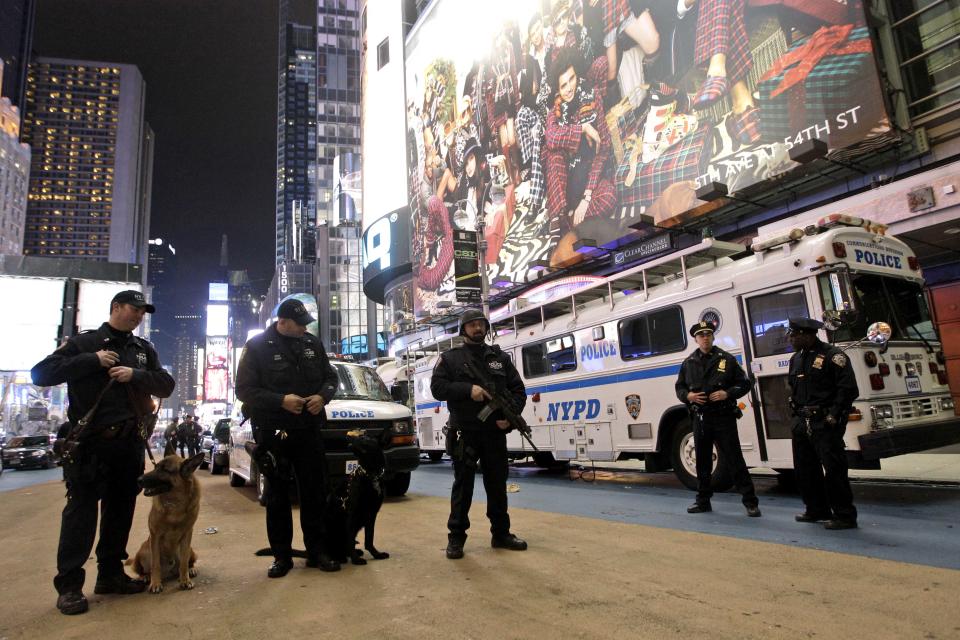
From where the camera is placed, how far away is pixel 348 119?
103500mm

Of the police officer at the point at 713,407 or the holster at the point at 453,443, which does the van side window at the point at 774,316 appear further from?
the holster at the point at 453,443

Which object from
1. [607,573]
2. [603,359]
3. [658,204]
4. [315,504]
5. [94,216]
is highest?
[94,216]

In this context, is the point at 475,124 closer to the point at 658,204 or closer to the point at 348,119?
the point at 658,204

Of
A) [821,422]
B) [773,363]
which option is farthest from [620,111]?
[821,422]

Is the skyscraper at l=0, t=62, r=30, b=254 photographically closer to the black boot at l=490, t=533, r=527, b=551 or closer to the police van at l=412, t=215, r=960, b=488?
the police van at l=412, t=215, r=960, b=488

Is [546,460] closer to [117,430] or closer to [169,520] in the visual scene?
[169,520]

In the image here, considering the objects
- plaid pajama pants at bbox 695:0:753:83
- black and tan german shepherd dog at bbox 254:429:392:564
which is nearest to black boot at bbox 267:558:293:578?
black and tan german shepherd dog at bbox 254:429:392:564

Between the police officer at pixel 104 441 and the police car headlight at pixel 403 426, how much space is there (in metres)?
4.41

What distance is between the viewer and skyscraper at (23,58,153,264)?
562 ft

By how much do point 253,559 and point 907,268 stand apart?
8.02 meters

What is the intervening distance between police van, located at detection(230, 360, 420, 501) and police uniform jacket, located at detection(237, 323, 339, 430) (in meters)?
2.66

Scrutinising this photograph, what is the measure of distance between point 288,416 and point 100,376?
1214 millimetres

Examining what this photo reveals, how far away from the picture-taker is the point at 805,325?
17.2 ft

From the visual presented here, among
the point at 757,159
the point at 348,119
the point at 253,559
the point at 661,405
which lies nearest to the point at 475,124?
the point at 757,159
